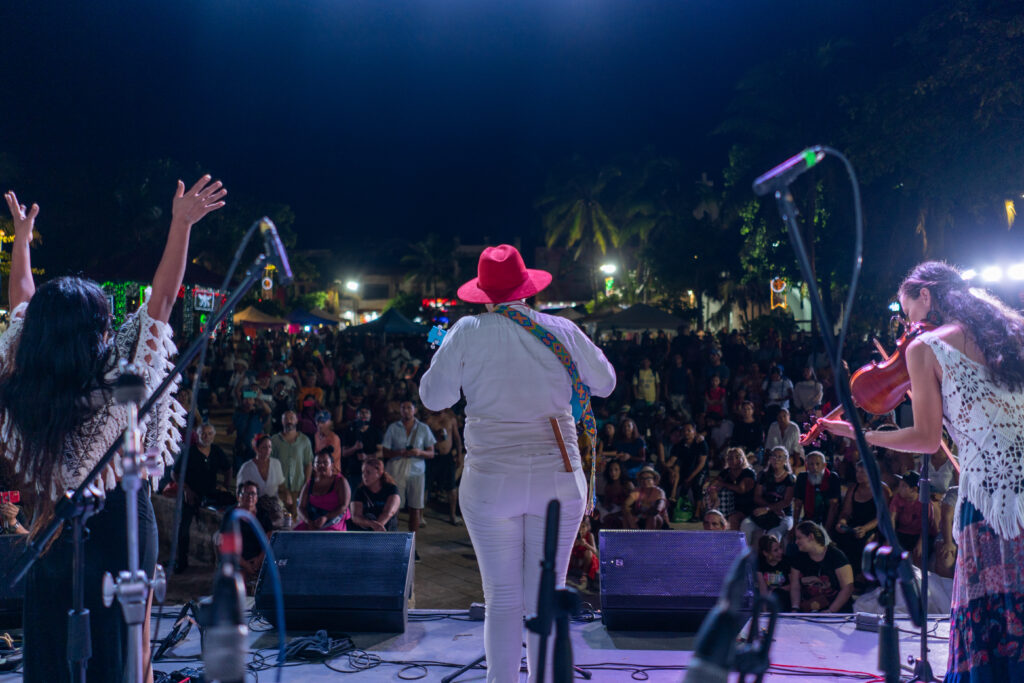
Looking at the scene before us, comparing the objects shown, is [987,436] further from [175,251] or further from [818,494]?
[818,494]

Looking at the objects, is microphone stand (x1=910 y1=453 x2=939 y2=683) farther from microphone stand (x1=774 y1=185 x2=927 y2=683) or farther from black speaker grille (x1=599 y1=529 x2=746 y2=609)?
black speaker grille (x1=599 y1=529 x2=746 y2=609)

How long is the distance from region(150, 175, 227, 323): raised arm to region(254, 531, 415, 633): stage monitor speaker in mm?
2201

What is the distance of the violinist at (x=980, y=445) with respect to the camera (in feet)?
8.19

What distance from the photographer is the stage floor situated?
3.47 m

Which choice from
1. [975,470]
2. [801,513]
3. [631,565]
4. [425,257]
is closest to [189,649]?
[631,565]

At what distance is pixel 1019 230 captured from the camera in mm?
14734

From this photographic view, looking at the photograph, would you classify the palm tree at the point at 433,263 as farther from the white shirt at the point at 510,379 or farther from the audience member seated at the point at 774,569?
the white shirt at the point at 510,379

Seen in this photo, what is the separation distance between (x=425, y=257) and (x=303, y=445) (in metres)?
52.9

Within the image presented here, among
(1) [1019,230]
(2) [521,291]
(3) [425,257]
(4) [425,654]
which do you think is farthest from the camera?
(3) [425,257]

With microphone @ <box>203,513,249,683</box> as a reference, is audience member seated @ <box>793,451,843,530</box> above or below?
below

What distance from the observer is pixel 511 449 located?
102 inches

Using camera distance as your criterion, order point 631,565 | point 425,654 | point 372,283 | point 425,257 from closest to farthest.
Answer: point 425,654 < point 631,565 < point 425,257 < point 372,283

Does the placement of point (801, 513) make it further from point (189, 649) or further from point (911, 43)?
point (911, 43)

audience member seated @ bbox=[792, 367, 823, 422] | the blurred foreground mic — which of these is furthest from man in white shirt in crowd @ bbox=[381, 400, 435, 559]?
the blurred foreground mic
